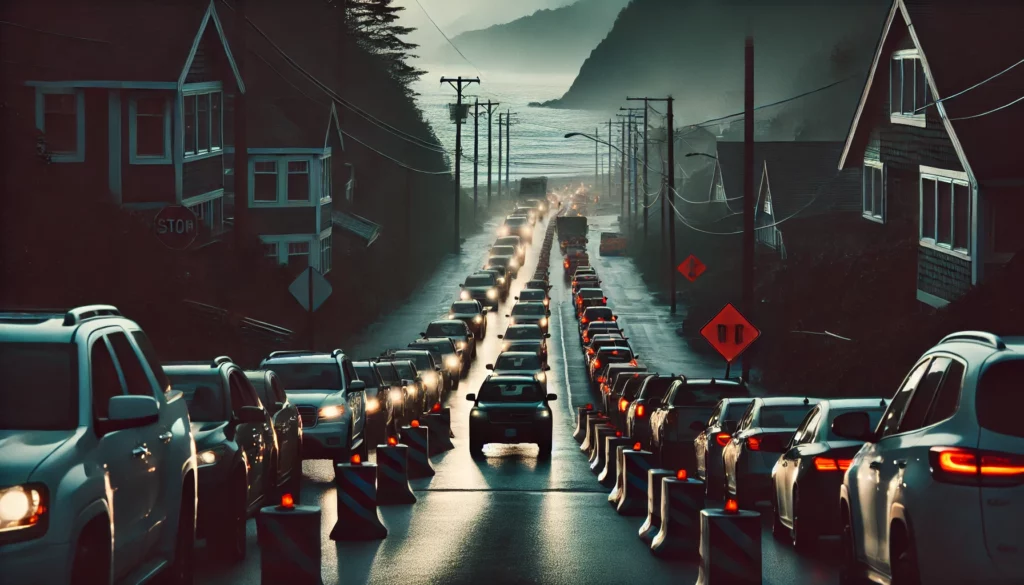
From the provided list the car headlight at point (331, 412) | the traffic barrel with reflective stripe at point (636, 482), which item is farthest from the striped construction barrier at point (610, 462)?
the car headlight at point (331, 412)

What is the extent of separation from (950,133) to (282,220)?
30.8 meters

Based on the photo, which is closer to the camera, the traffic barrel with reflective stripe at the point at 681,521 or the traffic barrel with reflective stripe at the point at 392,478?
the traffic barrel with reflective stripe at the point at 681,521

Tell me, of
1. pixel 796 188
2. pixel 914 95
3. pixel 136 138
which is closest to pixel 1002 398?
pixel 914 95

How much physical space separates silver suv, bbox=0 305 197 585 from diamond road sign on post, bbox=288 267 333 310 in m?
25.2

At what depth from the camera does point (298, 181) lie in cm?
5788

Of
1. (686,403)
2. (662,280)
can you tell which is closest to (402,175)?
(662,280)

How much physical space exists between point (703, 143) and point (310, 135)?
397 ft

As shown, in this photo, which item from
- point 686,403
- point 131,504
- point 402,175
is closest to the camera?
point 131,504

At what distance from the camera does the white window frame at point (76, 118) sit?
40219 mm

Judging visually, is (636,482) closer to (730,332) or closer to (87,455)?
(87,455)

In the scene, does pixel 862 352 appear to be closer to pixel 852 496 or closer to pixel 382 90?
pixel 852 496

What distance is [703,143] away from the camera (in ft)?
575

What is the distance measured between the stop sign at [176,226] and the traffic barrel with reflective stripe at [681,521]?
16.2 metres

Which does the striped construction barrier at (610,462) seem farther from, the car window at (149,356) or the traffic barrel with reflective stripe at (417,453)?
the car window at (149,356)
